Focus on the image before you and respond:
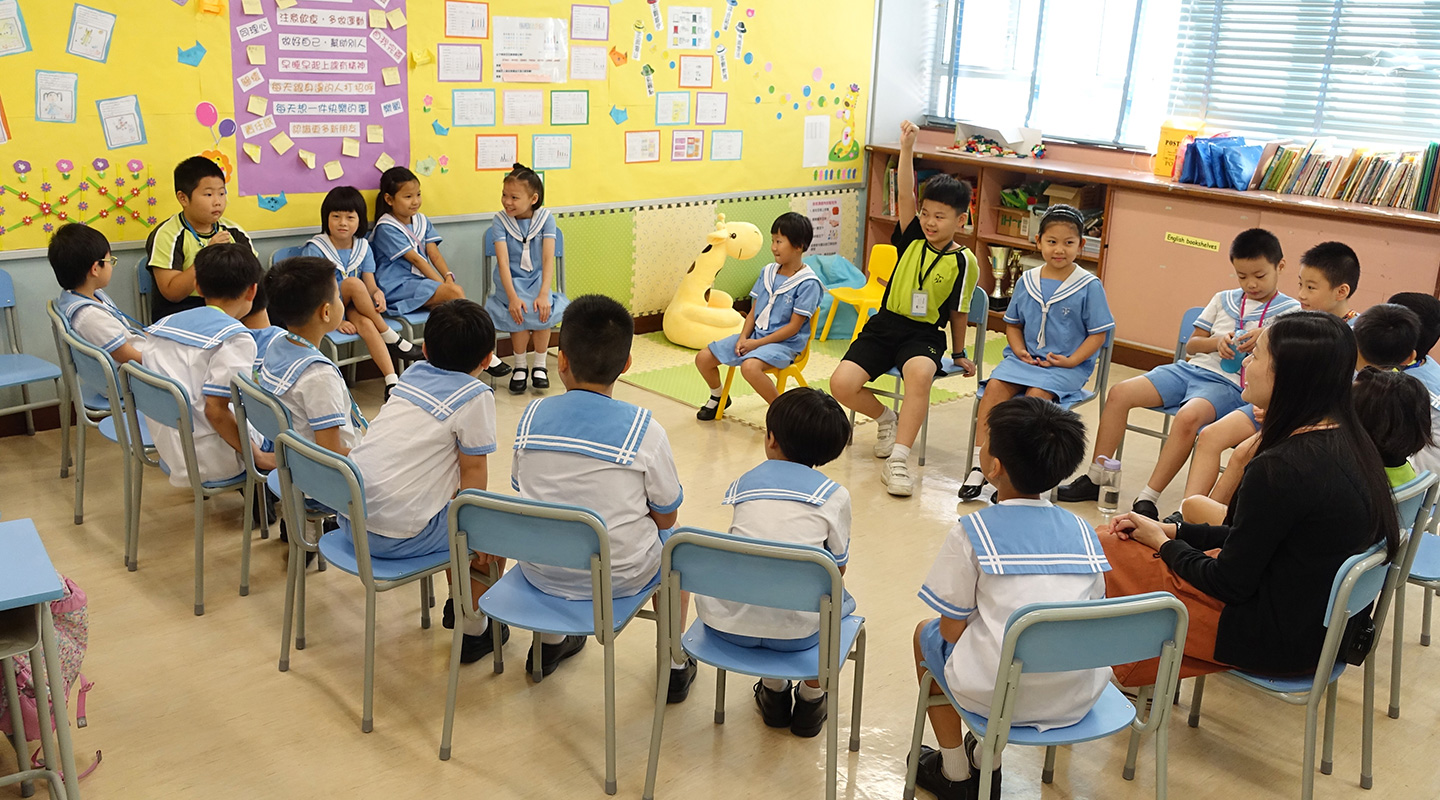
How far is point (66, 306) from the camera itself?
3645mm

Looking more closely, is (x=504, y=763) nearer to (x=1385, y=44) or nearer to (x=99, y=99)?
(x=99, y=99)

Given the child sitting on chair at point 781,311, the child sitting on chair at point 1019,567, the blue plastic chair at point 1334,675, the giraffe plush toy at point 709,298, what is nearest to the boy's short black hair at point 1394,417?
the blue plastic chair at point 1334,675

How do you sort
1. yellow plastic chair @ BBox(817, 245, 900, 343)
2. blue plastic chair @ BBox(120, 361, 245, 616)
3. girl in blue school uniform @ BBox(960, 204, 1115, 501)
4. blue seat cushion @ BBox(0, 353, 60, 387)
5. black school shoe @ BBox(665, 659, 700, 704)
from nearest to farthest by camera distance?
black school shoe @ BBox(665, 659, 700, 704) → blue plastic chair @ BBox(120, 361, 245, 616) → blue seat cushion @ BBox(0, 353, 60, 387) → girl in blue school uniform @ BBox(960, 204, 1115, 501) → yellow plastic chair @ BBox(817, 245, 900, 343)

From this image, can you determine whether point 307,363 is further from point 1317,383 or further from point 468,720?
point 1317,383

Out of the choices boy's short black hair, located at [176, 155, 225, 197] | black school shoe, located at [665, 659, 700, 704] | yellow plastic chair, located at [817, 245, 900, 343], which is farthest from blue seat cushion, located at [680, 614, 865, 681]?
yellow plastic chair, located at [817, 245, 900, 343]

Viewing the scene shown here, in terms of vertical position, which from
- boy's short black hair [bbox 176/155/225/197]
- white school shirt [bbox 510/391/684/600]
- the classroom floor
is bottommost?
the classroom floor

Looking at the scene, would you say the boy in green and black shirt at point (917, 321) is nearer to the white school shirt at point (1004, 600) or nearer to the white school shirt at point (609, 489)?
the white school shirt at point (609, 489)

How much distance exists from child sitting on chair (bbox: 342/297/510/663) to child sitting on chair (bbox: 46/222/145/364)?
1449mm

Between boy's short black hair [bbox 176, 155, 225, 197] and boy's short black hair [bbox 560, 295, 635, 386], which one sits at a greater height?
boy's short black hair [bbox 176, 155, 225, 197]

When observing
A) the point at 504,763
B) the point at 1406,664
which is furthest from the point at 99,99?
the point at 1406,664

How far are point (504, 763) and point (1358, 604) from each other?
5.75ft

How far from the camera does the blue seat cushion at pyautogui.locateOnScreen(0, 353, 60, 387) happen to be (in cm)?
370

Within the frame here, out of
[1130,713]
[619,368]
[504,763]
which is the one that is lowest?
[504,763]

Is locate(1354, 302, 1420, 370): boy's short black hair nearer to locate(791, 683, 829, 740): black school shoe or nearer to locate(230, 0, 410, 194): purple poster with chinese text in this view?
locate(791, 683, 829, 740): black school shoe
